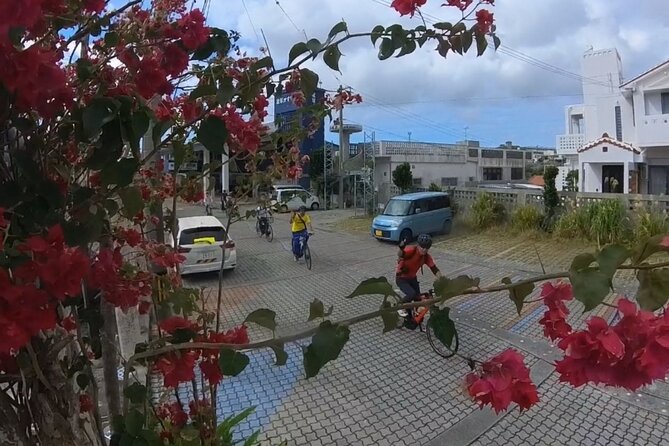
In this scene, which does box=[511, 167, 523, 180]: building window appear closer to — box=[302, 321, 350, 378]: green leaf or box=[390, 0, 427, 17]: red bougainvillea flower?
box=[390, 0, 427, 17]: red bougainvillea flower

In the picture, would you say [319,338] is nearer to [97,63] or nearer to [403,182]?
[97,63]

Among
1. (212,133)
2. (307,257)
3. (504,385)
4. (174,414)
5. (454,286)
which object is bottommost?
(307,257)

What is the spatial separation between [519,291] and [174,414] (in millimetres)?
1713

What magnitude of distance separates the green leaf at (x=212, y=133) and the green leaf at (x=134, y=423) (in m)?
0.77

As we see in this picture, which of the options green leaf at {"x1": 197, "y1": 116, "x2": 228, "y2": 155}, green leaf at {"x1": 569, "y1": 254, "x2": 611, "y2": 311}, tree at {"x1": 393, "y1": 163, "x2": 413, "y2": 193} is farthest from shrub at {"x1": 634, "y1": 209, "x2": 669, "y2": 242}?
green leaf at {"x1": 197, "y1": 116, "x2": 228, "y2": 155}

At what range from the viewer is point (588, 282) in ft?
2.59

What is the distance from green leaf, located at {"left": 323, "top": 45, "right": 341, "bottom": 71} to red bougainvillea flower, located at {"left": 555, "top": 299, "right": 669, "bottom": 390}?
0.87 meters

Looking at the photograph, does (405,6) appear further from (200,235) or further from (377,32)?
(200,235)

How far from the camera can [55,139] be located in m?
1.20

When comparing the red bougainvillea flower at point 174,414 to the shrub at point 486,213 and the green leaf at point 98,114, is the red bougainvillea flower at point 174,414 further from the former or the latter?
the shrub at point 486,213

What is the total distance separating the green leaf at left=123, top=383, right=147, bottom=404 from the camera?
1417 millimetres

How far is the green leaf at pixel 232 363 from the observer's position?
1015mm

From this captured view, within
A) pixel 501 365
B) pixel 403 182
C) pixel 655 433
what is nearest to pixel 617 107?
pixel 403 182

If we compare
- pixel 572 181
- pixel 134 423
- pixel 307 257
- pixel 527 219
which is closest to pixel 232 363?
pixel 134 423
